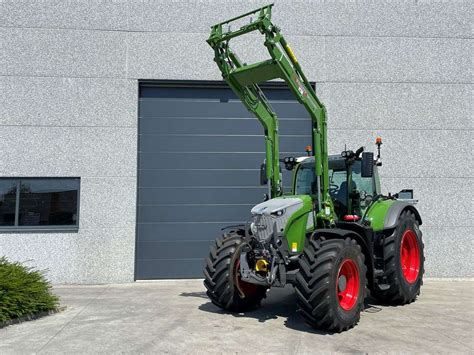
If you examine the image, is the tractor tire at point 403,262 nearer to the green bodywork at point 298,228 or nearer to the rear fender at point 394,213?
the rear fender at point 394,213

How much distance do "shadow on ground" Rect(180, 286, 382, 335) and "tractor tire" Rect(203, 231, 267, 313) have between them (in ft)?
0.67

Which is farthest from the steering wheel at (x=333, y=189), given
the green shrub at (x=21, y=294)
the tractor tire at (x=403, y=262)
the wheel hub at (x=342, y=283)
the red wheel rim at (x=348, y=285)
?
the green shrub at (x=21, y=294)

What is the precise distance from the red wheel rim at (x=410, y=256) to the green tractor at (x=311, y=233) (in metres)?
0.02

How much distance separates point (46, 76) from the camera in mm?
9602

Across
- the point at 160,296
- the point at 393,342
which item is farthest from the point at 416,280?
the point at 160,296

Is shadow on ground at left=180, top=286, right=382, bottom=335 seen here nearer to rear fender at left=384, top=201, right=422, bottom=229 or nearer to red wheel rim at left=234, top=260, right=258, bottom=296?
red wheel rim at left=234, top=260, right=258, bottom=296

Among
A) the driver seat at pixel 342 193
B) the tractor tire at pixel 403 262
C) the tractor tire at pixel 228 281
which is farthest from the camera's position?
the driver seat at pixel 342 193

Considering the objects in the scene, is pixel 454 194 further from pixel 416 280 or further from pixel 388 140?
pixel 416 280

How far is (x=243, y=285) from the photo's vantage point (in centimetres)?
613

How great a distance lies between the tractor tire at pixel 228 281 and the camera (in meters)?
5.95

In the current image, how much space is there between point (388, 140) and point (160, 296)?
254 inches

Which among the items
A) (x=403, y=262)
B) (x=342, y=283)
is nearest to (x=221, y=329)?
(x=342, y=283)

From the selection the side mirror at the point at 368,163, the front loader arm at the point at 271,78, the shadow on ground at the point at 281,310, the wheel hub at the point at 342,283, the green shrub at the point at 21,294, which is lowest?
the shadow on ground at the point at 281,310

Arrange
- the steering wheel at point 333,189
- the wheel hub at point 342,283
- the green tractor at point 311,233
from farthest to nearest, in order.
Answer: the steering wheel at point 333,189, the wheel hub at point 342,283, the green tractor at point 311,233
